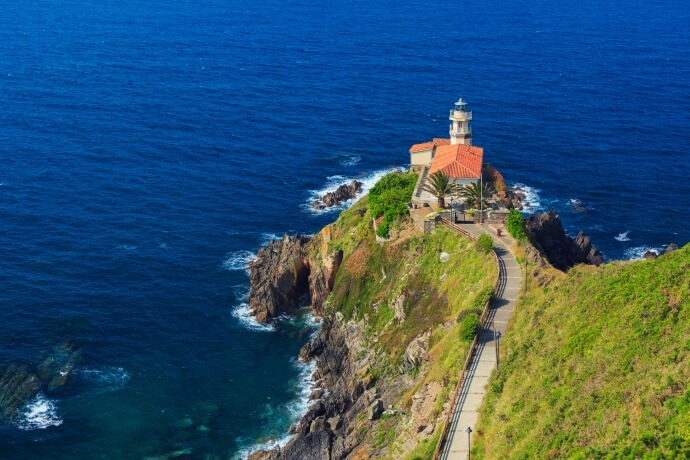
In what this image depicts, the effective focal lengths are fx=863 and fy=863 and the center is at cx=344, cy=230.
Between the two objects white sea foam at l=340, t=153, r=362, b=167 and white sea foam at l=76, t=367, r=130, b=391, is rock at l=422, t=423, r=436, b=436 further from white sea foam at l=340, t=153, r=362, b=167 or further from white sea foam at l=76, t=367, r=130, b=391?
white sea foam at l=340, t=153, r=362, b=167

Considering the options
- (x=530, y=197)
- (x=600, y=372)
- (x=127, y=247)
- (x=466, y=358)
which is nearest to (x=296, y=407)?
(x=466, y=358)

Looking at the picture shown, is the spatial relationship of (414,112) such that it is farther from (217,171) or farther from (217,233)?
(217,233)

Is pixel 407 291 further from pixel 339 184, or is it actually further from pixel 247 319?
pixel 339 184

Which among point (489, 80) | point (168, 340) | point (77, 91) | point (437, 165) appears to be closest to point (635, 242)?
point (437, 165)

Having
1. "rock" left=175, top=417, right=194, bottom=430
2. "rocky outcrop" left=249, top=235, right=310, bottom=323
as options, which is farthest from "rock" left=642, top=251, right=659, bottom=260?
"rock" left=175, top=417, right=194, bottom=430

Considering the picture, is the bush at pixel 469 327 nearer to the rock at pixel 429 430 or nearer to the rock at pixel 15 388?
the rock at pixel 429 430

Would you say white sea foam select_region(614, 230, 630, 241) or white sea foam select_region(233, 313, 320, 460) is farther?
white sea foam select_region(614, 230, 630, 241)

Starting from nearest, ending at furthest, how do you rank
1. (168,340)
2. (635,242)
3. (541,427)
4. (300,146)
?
(541,427) < (168,340) < (635,242) < (300,146)
